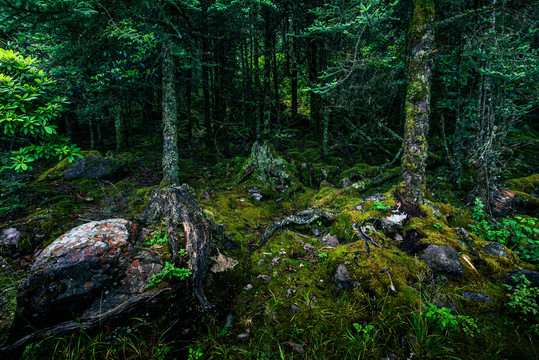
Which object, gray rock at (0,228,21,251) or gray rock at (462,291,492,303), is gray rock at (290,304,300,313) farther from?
gray rock at (0,228,21,251)

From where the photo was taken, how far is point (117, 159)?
31.7 feet

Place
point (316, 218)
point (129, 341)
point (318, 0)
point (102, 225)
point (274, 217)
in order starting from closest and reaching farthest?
point (129, 341) → point (102, 225) → point (316, 218) → point (274, 217) → point (318, 0)

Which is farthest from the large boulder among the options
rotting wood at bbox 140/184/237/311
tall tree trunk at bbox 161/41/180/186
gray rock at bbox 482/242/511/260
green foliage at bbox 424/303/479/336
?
gray rock at bbox 482/242/511/260

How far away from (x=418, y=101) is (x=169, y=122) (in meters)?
7.10

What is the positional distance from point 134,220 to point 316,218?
380 centimetres

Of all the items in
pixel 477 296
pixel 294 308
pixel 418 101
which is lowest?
pixel 294 308

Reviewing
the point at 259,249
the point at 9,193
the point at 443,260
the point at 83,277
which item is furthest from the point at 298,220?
the point at 9,193

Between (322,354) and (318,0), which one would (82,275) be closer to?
(322,354)

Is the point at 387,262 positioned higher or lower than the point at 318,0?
lower

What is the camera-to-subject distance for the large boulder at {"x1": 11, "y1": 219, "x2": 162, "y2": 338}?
251cm

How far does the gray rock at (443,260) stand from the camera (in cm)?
321

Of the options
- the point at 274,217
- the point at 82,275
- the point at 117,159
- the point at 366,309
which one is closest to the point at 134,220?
the point at 82,275

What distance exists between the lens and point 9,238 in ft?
14.4

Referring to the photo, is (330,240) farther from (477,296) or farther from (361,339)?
(477,296)
